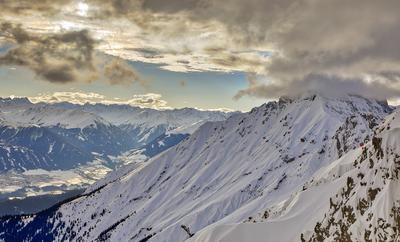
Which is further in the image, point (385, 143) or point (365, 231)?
point (385, 143)

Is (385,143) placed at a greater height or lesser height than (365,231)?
greater

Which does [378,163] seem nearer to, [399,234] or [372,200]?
[372,200]

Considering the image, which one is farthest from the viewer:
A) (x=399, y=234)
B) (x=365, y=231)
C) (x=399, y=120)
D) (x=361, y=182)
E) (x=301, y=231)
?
(x=301, y=231)

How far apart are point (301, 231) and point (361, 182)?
3956cm

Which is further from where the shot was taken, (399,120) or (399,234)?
(399,120)

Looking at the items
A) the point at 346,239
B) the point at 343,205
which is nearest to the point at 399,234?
the point at 346,239

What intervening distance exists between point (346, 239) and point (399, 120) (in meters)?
48.7

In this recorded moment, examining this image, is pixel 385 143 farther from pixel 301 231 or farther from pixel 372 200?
pixel 301 231

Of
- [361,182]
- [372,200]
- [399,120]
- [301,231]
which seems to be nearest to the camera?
[372,200]

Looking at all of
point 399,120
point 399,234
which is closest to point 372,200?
point 399,234

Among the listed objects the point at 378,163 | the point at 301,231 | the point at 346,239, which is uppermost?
the point at 378,163

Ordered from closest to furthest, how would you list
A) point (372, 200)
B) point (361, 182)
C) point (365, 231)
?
point (365, 231)
point (372, 200)
point (361, 182)

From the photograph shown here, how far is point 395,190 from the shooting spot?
146125 millimetres

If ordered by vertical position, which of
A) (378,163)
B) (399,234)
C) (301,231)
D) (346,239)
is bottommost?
(301,231)
